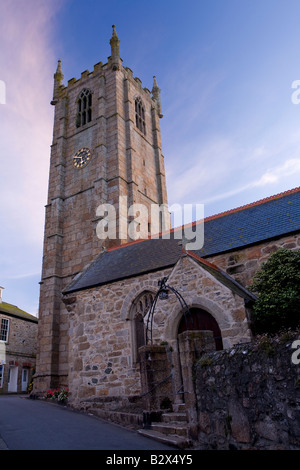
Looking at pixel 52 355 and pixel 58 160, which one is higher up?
pixel 58 160

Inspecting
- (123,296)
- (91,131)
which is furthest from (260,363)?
(91,131)

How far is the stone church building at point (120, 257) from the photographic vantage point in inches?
371

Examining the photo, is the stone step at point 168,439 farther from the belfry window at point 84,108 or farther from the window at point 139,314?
the belfry window at point 84,108

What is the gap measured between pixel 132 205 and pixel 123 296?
12046mm

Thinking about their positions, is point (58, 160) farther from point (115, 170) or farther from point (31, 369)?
point (31, 369)

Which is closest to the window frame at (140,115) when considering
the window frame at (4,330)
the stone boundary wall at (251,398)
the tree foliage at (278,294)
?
the window frame at (4,330)

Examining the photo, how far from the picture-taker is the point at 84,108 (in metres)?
29.2

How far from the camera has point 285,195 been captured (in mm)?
14102

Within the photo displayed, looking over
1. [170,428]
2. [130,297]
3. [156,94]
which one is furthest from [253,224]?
[156,94]

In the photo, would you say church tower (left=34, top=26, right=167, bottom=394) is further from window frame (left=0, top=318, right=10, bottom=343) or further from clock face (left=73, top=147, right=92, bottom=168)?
window frame (left=0, top=318, right=10, bottom=343)

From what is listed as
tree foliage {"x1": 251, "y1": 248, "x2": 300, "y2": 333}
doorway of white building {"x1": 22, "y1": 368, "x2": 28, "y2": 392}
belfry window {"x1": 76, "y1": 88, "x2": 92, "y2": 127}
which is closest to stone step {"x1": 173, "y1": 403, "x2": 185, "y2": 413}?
tree foliage {"x1": 251, "y1": 248, "x2": 300, "y2": 333}

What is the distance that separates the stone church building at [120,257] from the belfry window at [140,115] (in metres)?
0.10

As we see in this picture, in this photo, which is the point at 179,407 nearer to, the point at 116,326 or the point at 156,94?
the point at 116,326
